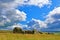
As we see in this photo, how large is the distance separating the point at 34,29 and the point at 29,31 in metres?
1.48

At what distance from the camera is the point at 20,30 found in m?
46.4

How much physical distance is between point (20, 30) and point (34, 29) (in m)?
3.62

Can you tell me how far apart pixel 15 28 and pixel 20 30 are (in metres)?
2.01

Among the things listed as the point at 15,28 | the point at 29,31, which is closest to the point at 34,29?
the point at 29,31

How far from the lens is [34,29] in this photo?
4653 cm

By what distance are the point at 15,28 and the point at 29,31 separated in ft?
13.7

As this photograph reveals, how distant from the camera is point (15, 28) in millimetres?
47750

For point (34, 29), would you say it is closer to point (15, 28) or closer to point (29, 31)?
point (29, 31)

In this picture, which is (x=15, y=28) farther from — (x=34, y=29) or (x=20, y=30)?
(x=34, y=29)

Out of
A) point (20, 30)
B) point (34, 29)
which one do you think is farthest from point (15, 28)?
point (34, 29)

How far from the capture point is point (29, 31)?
151 feet
